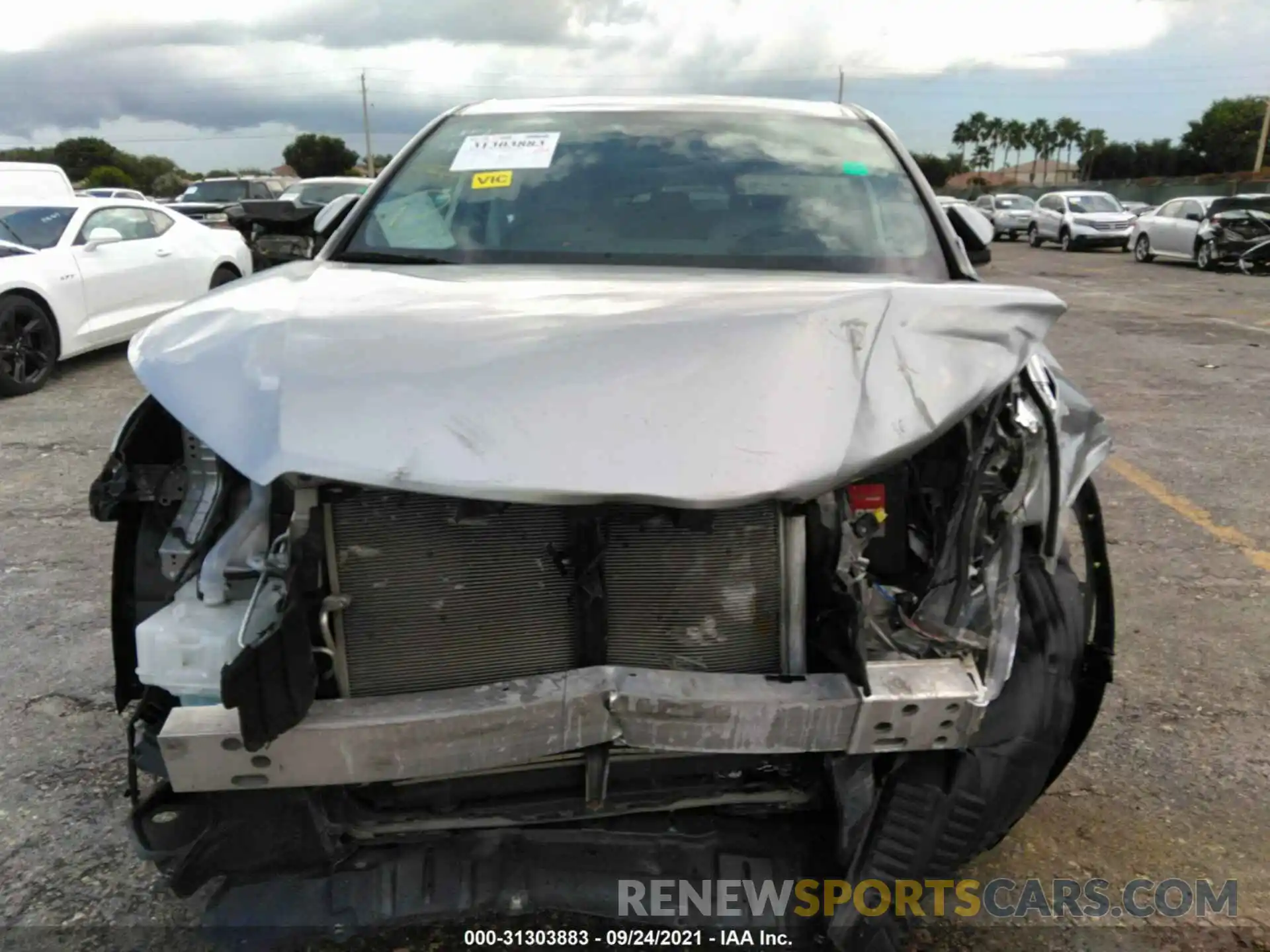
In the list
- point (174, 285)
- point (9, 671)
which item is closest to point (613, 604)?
point (9, 671)

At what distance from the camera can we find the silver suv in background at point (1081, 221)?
24.0 metres

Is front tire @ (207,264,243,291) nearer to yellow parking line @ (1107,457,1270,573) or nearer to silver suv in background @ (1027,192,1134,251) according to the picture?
yellow parking line @ (1107,457,1270,573)

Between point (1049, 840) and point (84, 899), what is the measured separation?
7.78 feet

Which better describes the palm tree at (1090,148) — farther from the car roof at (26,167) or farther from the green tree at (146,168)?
the car roof at (26,167)

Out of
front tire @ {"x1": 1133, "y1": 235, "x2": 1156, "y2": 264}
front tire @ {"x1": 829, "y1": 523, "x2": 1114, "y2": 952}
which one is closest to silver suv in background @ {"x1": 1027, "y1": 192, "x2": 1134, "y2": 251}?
front tire @ {"x1": 1133, "y1": 235, "x2": 1156, "y2": 264}

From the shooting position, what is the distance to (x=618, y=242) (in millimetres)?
2945

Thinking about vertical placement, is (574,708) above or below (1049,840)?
above

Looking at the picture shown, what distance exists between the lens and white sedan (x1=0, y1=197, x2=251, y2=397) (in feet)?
25.7

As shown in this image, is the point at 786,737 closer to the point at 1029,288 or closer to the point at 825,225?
the point at 1029,288

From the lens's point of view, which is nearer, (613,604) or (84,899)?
(613,604)

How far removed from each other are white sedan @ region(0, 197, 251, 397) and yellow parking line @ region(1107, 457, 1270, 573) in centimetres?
683

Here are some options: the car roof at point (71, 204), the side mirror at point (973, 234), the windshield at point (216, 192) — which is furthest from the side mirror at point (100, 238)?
the windshield at point (216, 192)

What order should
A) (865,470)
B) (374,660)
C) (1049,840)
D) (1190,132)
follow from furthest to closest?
(1190,132) < (1049,840) < (374,660) < (865,470)

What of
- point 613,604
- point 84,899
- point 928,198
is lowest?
point 84,899
